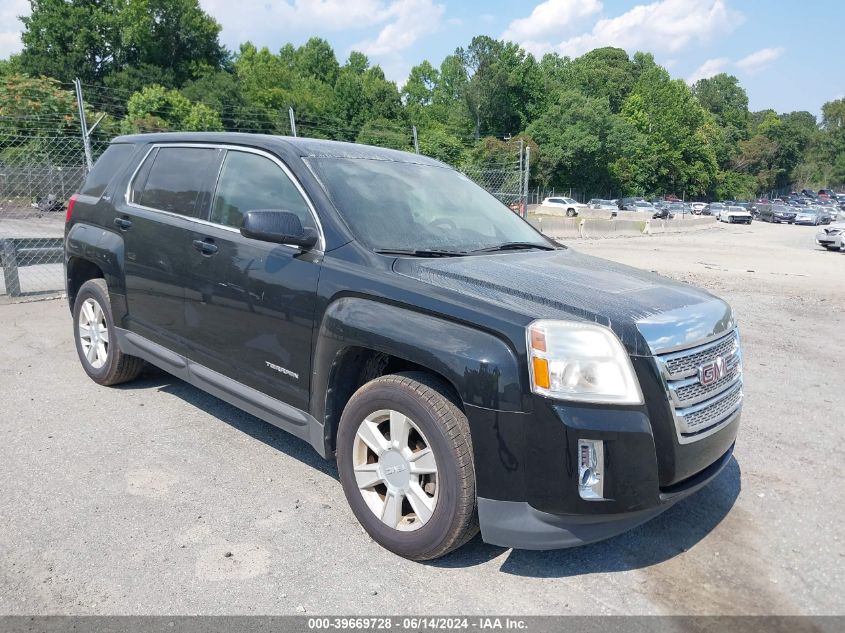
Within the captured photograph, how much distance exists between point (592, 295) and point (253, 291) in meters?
1.77

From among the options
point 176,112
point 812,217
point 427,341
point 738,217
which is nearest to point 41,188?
point 427,341

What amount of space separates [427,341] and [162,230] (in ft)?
7.75

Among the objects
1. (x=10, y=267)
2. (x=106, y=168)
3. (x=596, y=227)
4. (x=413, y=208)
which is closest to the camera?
(x=413, y=208)

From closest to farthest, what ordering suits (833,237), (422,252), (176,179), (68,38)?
(422,252), (176,179), (833,237), (68,38)

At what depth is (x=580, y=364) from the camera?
259 cm

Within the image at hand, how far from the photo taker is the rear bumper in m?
2.62

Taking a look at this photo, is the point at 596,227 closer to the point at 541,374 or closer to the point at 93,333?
the point at 93,333

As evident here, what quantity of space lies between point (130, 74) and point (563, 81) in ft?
189

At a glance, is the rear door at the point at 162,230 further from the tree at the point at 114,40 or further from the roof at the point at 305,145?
the tree at the point at 114,40

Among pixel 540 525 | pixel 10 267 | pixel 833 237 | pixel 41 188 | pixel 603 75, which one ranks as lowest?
pixel 833 237

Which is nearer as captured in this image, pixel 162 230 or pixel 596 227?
pixel 162 230

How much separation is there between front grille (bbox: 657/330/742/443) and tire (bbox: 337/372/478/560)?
868mm

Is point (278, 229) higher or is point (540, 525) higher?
point (278, 229)

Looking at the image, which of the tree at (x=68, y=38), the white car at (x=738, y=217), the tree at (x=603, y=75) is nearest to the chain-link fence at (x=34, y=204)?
the white car at (x=738, y=217)
